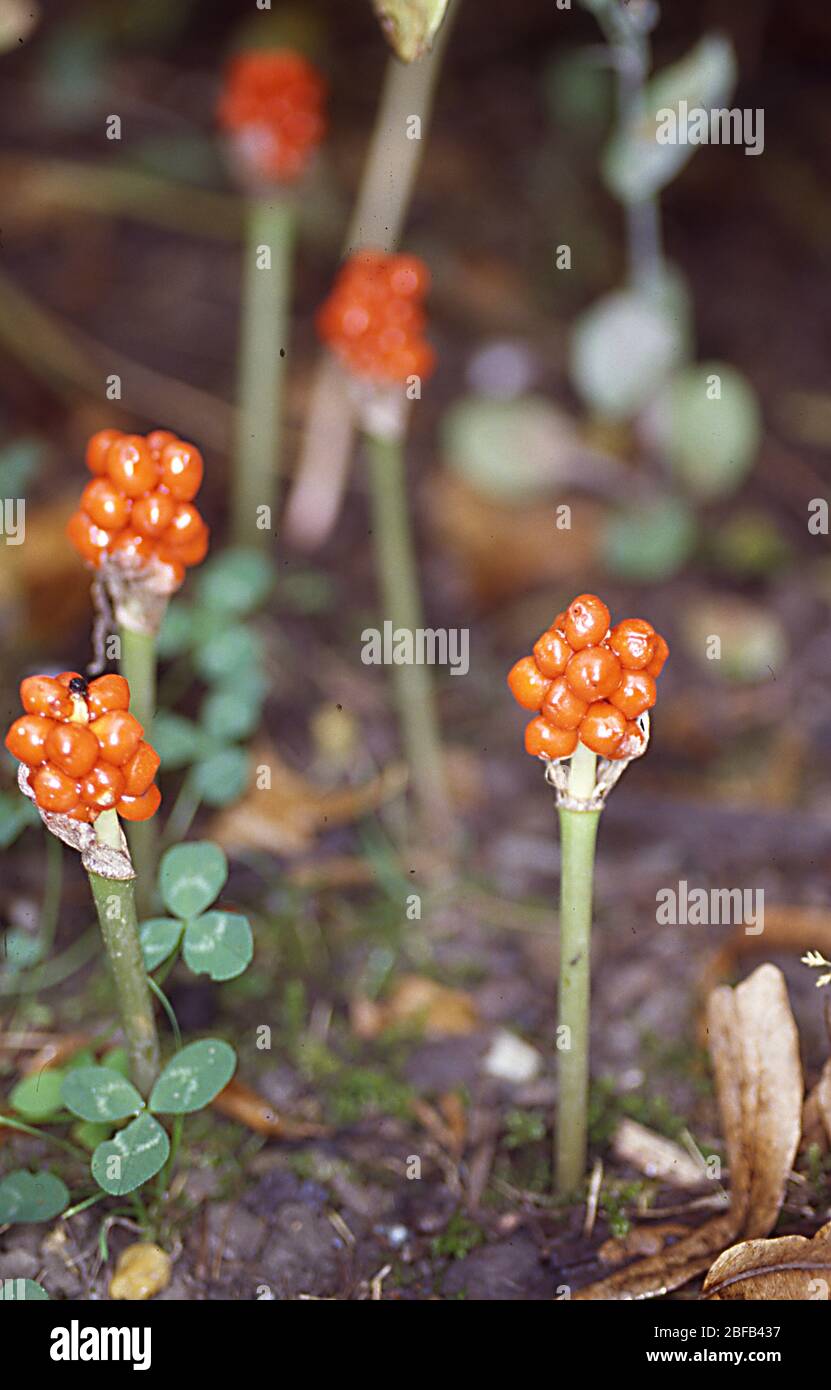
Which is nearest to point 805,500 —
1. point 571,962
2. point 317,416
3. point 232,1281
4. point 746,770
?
point 746,770

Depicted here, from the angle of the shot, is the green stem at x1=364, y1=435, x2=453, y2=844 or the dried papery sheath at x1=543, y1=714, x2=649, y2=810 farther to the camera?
the green stem at x1=364, y1=435, x2=453, y2=844

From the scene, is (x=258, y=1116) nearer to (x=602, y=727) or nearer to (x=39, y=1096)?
(x=39, y=1096)

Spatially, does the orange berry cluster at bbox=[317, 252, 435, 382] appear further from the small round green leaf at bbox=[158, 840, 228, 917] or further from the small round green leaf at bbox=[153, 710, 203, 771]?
the small round green leaf at bbox=[158, 840, 228, 917]

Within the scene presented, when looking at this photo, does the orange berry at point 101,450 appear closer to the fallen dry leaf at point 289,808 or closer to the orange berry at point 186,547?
the orange berry at point 186,547

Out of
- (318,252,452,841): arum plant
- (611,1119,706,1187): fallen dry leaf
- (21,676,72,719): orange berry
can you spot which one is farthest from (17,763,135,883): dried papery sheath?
(318,252,452,841): arum plant

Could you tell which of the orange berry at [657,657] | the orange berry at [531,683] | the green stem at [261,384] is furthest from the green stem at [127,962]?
the green stem at [261,384]

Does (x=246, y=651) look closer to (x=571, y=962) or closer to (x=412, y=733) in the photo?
(x=412, y=733)
